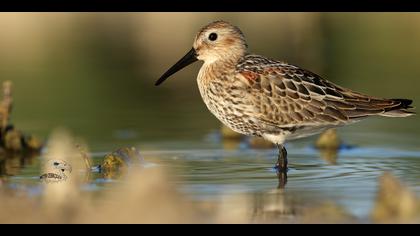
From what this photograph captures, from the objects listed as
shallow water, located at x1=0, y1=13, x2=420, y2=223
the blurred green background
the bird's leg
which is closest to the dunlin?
the bird's leg

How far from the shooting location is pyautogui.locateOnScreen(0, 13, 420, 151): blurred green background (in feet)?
57.1

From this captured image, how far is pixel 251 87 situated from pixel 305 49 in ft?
52.3

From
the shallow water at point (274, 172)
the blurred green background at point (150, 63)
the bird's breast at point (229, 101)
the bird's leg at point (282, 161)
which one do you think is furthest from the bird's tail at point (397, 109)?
the blurred green background at point (150, 63)

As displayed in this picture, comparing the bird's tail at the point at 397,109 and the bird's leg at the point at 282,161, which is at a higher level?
the bird's tail at the point at 397,109

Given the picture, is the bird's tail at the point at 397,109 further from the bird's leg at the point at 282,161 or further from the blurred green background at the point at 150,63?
the blurred green background at the point at 150,63

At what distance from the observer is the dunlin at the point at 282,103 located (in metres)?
12.7

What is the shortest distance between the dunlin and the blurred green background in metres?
2.77

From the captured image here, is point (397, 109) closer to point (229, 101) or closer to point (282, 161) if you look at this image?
point (282, 161)

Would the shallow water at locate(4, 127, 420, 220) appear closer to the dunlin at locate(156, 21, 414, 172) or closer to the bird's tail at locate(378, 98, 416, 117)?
the dunlin at locate(156, 21, 414, 172)

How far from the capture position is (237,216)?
31.1ft

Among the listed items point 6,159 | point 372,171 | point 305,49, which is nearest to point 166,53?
point 305,49

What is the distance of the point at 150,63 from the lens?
26.6 m

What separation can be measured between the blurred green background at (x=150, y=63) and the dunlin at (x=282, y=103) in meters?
Answer: 2.77

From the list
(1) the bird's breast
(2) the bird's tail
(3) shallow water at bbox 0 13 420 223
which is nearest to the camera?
(3) shallow water at bbox 0 13 420 223
